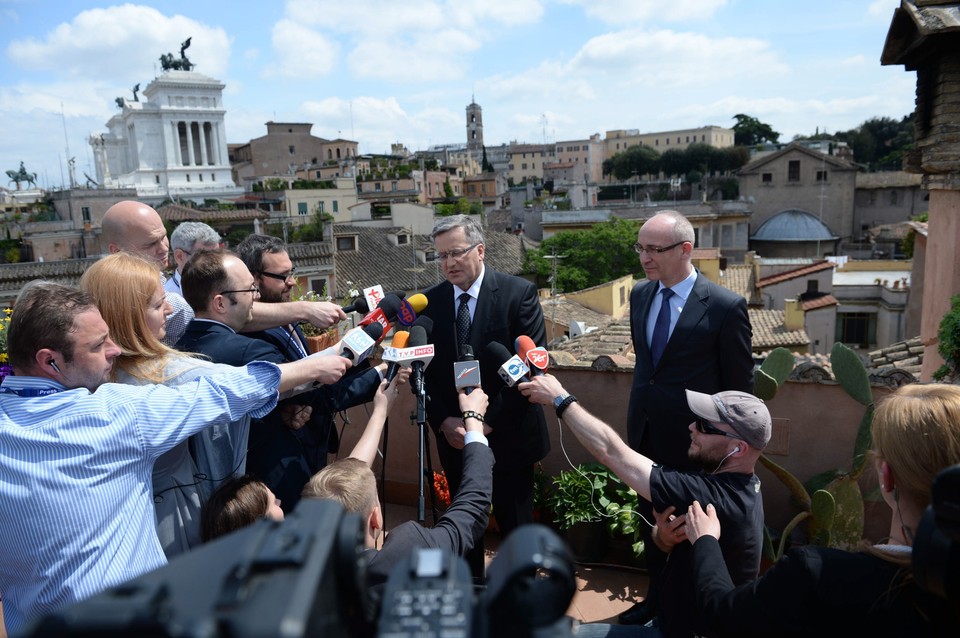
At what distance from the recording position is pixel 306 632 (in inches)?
25.7

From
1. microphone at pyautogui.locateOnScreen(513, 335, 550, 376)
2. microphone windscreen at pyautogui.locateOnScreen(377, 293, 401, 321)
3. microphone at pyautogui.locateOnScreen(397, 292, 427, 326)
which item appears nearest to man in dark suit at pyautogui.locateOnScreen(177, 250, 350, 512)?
microphone windscreen at pyautogui.locateOnScreen(377, 293, 401, 321)

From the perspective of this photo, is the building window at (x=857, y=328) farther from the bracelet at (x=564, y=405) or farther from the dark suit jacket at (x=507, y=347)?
the bracelet at (x=564, y=405)

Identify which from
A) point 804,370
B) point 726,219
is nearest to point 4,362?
point 804,370

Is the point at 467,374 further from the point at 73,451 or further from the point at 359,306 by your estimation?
the point at 73,451

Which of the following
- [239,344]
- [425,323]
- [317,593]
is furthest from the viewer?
[425,323]

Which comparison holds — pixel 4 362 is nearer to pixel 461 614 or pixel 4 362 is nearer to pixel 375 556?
pixel 375 556

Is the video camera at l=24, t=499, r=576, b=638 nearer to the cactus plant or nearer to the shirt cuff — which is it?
the shirt cuff

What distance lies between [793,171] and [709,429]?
47.3m

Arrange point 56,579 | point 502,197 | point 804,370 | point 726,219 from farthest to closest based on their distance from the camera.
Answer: point 502,197 → point 726,219 → point 804,370 → point 56,579

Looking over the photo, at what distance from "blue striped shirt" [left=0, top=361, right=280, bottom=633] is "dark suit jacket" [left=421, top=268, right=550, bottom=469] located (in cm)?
161

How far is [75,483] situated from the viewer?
5.30 feet

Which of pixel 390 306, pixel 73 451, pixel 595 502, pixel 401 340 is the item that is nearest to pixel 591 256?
pixel 595 502

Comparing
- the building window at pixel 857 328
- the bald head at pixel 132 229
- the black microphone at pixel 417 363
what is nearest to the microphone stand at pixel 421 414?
the black microphone at pixel 417 363

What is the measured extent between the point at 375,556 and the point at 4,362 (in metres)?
3.27
